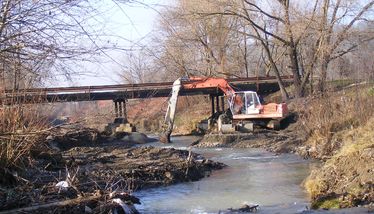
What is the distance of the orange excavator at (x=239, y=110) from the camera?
2991 cm

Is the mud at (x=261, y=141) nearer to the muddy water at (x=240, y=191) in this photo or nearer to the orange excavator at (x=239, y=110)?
the orange excavator at (x=239, y=110)

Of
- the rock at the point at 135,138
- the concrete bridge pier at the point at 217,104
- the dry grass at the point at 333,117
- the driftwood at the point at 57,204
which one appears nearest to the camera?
the driftwood at the point at 57,204

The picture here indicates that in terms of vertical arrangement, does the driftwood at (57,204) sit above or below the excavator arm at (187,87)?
below

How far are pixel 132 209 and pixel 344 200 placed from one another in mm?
4096

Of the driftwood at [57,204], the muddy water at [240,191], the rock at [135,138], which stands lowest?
the muddy water at [240,191]

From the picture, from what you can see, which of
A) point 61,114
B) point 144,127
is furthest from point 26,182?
point 144,127

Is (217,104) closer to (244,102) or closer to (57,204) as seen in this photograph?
(244,102)

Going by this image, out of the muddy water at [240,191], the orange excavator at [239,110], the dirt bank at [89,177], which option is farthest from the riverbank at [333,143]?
the dirt bank at [89,177]

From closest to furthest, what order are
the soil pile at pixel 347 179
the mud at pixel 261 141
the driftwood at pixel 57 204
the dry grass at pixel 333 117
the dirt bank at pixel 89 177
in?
the driftwood at pixel 57 204 < the dirt bank at pixel 89 177 < the soil pile at pixel 347 179 < the dry grass at pixel 333 117 < the mud at pixel 261 141

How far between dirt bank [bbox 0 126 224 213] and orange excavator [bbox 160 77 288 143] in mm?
8656

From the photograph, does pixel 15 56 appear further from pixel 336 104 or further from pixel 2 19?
pixel 336 104

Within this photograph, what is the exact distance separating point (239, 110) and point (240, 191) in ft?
59.8

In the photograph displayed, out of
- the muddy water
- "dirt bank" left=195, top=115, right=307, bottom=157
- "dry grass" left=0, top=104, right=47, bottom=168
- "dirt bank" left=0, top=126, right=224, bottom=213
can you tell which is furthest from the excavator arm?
"dry grass" left=0, top=104, right=47, bottom=168

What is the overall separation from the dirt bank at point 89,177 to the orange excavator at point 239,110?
866 centimetres
